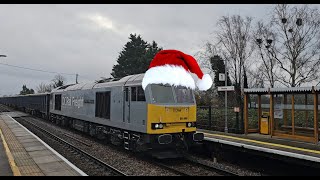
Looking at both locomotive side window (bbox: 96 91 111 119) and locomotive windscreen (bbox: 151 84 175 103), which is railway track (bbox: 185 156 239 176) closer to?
locomotive windscreen (bbox: 151 84 175 103)

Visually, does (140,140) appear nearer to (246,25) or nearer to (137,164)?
(137,164)

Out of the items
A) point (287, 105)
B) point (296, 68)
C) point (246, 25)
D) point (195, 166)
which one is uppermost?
point (246, 25)

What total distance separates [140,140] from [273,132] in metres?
6.42

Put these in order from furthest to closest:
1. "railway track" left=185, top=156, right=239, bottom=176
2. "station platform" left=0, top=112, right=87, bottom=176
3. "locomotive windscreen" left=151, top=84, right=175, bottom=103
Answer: "locomotive windscreen" left=151, top=84, right=175, bottom=103 < "railway track" left=185, top=156, right=239, bottom=176 < "station platform" left=0, top=112, right=87, bottom=176

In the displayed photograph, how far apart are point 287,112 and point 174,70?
6398 mm

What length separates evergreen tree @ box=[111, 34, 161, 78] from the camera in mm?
45359

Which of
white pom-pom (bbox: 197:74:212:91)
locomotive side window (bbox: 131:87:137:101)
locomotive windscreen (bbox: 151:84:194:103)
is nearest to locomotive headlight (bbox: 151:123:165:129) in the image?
locomotive windscreen (bbox: 151:84:194:103)

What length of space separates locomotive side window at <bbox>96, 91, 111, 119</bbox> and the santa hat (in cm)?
377

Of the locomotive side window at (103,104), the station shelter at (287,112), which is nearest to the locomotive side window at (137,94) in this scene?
the locomotive side window at (103,104)

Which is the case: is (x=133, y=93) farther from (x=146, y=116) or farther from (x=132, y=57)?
(x=132, y=57)

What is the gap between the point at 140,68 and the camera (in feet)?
145

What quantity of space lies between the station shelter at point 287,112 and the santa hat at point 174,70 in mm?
4228

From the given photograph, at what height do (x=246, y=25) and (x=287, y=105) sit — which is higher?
(x=246, y=25)
